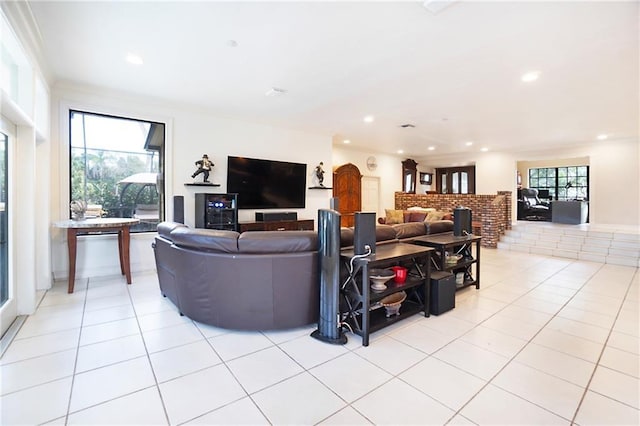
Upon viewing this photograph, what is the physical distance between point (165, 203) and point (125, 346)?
9.55ft

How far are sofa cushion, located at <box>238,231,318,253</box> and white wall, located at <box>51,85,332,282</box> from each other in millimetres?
2993

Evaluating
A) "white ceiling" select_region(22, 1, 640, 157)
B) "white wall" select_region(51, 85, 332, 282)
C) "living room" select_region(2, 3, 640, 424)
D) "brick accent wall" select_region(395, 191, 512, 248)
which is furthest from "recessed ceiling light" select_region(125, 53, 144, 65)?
"brick accent wall" select_region(395, 191, 512, 248)

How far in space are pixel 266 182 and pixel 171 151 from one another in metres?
1.73

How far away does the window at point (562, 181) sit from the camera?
1121 centimetres

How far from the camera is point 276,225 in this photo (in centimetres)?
572

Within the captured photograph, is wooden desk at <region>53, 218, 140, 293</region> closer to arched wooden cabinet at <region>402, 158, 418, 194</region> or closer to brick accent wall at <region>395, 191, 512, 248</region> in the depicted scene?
brick accent wall at <region>395, 191, 512, 248</region>

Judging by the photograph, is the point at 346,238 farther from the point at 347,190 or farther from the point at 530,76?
the point at 347,190

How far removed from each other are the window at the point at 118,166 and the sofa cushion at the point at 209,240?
2433mm

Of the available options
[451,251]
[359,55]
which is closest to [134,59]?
[359,55]

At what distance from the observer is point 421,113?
5230 mm

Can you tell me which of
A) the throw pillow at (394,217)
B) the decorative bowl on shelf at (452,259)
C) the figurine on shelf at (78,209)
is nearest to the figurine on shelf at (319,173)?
the throw pillow at (394,217)

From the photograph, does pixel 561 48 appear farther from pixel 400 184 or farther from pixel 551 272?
pixel 400 184

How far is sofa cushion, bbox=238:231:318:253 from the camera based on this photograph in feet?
8.25

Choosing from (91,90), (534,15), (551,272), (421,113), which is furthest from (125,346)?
(551,272)
